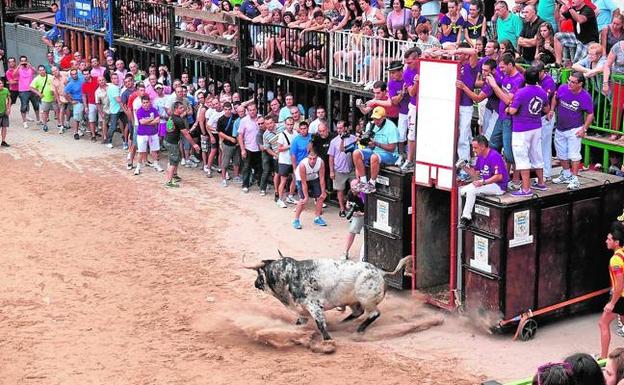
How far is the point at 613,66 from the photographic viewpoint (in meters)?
17.0

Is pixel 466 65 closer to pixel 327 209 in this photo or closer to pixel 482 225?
pixel 482 225

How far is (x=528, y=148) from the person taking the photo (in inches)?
591

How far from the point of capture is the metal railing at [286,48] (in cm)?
2242

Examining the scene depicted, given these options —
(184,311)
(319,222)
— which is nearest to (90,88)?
(319,222)

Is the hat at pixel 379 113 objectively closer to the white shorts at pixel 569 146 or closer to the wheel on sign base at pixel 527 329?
the white shorts at pixel 569 146

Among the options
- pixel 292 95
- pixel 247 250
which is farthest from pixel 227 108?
pixel 247 250

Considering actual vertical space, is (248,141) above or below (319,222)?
above

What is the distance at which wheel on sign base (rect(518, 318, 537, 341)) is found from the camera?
14.4m

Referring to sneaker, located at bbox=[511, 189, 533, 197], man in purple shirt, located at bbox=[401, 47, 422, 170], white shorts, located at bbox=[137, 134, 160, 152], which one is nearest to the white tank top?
man in purple shirt, located at bbox=[401, 47, 422, 170]

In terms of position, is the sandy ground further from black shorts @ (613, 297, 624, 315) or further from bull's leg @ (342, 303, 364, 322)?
black shorts @ (613, 297, 624, 315)

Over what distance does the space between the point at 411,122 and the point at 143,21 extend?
1354 centimetres

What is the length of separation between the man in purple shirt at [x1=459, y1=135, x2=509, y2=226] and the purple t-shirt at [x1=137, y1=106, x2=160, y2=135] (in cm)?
1062

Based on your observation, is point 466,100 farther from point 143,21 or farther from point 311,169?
point 143,21

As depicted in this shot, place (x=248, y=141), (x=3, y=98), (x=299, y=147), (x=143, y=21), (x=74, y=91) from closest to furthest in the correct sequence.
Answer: (x=299, y=147) → (x=248, y=141) → (x=3, y=98) → (x=74, y=91) → (x=143, y=21)
